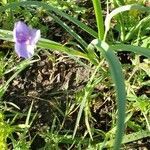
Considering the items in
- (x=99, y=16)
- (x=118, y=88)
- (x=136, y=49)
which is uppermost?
(x=99, y=16)

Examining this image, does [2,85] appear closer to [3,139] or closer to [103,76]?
[3,139]

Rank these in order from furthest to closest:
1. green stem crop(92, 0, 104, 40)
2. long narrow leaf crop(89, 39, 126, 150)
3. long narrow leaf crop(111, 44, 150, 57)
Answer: green stem crop(92, 0, 104, 40) → long narrow leaf crop(111, 44, 150, 57) → long narrow leaf crop(89, 39, 126, 150)

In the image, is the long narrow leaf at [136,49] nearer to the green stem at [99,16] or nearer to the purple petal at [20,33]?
the green stem at [99,16]

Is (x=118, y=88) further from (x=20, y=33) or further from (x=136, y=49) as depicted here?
(x=20, y=33)

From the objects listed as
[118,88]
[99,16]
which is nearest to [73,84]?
[99,16]

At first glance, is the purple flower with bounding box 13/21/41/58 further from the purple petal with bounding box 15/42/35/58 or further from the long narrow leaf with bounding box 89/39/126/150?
the long narrow leaf with bounding box 89/39/126/150

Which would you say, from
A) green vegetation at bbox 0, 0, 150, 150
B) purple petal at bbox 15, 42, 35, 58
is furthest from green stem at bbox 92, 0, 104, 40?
purple petal at bbox 15, 42, 35, 58

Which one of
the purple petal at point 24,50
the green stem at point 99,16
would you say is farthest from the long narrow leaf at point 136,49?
the purple petal at point 24,50
